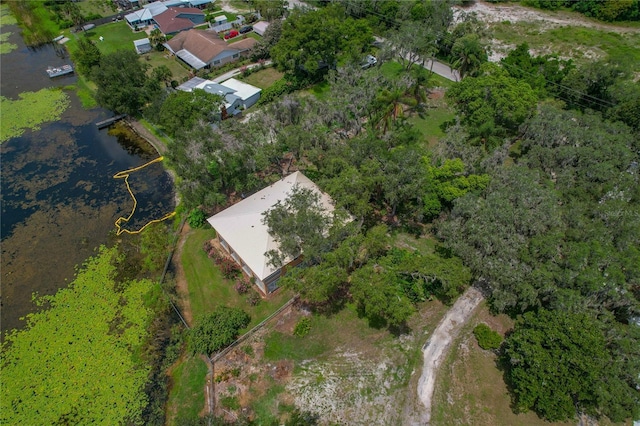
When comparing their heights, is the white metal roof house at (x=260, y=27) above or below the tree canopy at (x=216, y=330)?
above

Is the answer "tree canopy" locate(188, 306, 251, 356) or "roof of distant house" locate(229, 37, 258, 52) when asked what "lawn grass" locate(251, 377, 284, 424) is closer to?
"tree canopy" locate(188, 306, 251, 356)

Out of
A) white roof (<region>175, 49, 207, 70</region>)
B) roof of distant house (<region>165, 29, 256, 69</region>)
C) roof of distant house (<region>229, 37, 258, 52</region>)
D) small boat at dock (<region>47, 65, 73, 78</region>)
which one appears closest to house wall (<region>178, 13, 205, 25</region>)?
roof of distant house (<region>165, 29, 256, 69</region>)

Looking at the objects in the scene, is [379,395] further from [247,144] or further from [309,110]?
[309,110]

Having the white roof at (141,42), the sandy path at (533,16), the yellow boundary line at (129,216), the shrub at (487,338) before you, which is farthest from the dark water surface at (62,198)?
the sandy path at (533,16)

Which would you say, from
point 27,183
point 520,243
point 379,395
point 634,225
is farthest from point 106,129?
point 634,225

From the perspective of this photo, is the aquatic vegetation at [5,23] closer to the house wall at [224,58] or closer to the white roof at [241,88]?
the house wall at [224,58]
